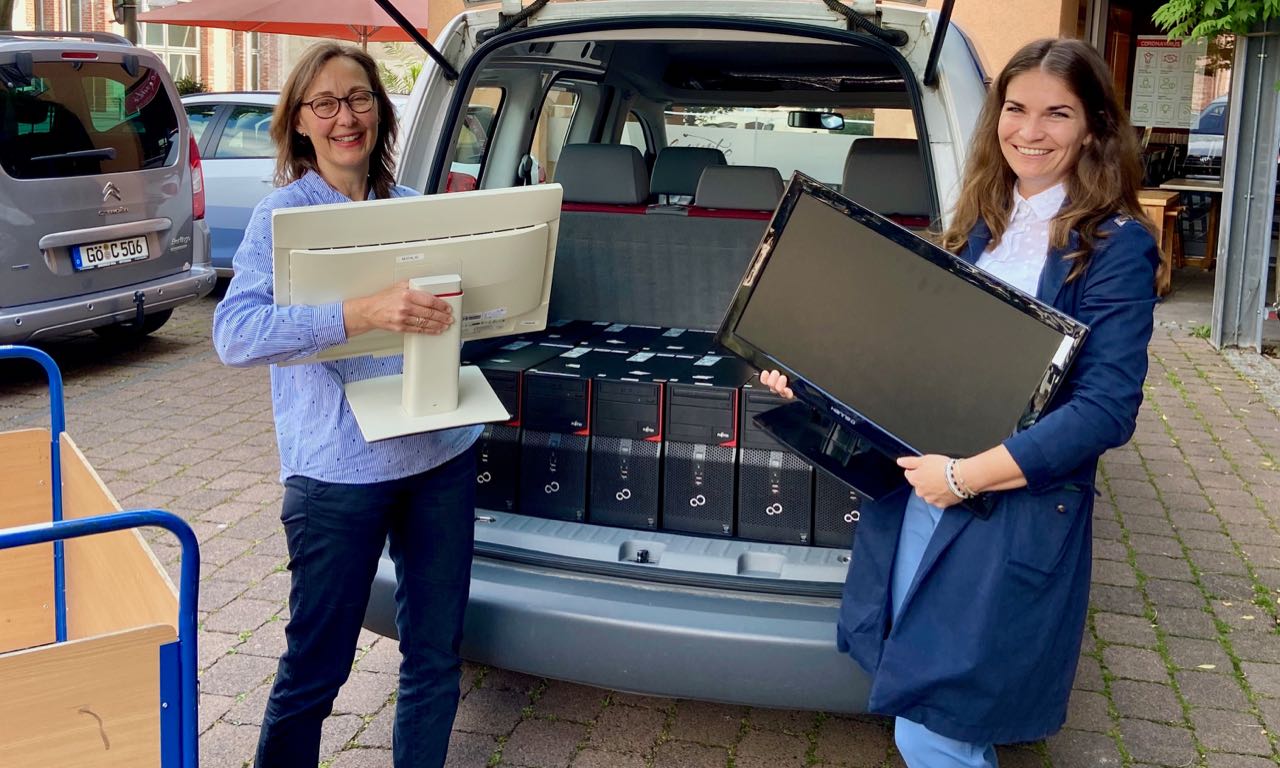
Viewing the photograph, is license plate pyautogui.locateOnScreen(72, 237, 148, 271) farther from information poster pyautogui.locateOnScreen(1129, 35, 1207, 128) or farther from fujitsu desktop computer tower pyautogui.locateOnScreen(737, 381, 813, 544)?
information poster pyautogui.locateOnScreen(1129, 35, 1207, 128)

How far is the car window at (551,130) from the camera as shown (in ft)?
19.1

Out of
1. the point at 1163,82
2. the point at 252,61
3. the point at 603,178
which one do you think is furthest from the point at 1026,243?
the point at 252,61

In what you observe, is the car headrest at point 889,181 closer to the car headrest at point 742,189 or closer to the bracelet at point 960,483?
the car headrest at point 742,189

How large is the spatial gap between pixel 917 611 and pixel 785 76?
4.42 meters

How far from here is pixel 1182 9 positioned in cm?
889

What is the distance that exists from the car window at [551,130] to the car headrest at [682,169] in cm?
51

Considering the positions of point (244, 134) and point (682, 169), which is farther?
point (244, 134)

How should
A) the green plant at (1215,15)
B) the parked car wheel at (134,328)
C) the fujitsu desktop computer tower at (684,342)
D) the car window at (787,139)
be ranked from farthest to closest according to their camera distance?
the parked car wheel at (134,328), the green plant at (1215,15), the car window at (787,139), the fujitsu desktop computer tower at (684,342)

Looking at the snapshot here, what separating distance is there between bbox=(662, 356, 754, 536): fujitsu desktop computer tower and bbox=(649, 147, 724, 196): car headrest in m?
2.86

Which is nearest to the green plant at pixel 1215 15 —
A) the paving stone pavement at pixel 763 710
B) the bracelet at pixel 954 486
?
the paving stone pavement at pixel 763 710

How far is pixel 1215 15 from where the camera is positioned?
9.03 meters

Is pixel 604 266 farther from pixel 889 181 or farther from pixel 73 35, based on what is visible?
pixel 73 35

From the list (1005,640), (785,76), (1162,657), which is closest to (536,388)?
(1005,640)

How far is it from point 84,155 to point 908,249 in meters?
6.38
